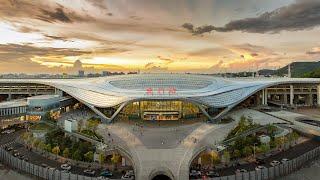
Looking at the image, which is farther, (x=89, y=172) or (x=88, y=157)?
(x=88, y=157)

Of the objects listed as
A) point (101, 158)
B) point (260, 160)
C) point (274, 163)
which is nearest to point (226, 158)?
point (260, 160)

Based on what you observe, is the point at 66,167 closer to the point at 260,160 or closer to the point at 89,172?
the point at 89,172

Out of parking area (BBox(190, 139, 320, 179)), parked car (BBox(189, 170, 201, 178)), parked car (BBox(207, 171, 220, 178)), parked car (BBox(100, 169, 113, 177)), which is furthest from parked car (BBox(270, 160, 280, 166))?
parked car (BBox(100, 169, 113, 177))

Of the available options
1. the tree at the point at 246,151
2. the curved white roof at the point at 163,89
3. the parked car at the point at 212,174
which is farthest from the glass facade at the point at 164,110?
the parked car at the point at 212,174

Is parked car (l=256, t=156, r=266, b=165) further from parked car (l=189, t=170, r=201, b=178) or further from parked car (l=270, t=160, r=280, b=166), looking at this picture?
parked car (l=189, t=170, r=201, b=178)

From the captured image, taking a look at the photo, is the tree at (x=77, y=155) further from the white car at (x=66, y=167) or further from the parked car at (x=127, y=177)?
the parked car at (x=127, y=177)
